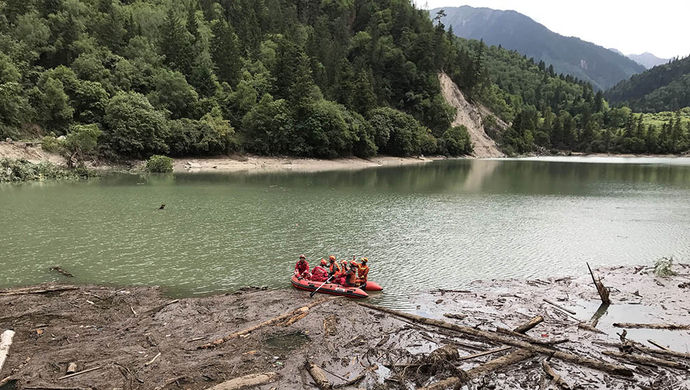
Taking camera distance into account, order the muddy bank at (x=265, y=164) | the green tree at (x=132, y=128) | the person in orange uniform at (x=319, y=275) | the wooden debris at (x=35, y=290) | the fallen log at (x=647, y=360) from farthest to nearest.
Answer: the muddy bank at (x=265, y=164) < the green tree at (x=132, y=128) < the person in orange uniform at (x=319, y=275) < the wooden debris at (x=35, y=290) < the fallen log at (x=647, y=360)

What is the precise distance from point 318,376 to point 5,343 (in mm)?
9325

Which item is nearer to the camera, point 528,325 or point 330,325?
point 528,325

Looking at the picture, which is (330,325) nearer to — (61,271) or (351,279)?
(351,279)

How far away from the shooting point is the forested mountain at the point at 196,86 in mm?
67062

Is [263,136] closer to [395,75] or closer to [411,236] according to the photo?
[411,236]

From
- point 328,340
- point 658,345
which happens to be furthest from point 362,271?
point 658,345

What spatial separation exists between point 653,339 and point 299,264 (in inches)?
552

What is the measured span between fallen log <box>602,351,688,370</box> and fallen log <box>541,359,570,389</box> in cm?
257

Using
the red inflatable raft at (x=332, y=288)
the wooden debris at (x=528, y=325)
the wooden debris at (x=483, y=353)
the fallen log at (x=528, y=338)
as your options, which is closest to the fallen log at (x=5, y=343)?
the red inflatable raft at (x=332, y=288)

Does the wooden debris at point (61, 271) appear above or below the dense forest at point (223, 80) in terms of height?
below

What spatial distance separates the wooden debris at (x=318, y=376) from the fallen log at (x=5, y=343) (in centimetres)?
812

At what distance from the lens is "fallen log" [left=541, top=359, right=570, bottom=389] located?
418 inches

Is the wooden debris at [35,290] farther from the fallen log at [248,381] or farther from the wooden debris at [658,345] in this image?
the wooden debris at [658,345]

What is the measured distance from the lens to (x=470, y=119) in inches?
5753
